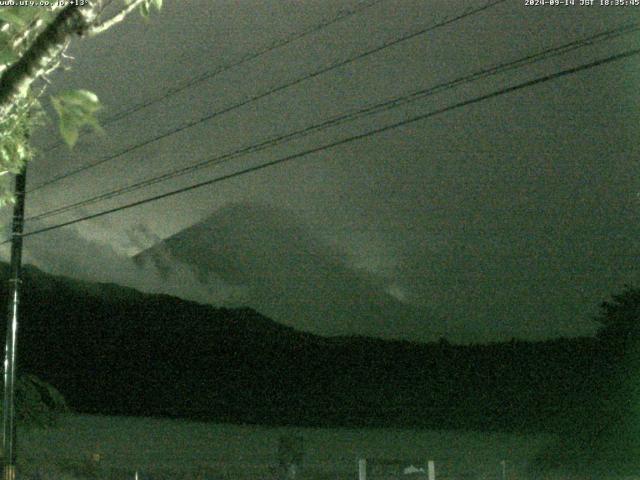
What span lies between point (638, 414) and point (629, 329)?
16.6 feet

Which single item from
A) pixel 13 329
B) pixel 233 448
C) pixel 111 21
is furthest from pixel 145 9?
pixel 233 448

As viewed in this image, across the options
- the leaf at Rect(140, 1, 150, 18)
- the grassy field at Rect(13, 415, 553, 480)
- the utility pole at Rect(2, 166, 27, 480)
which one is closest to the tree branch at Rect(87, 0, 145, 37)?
the leaf at Rect(140, 1, 150, 18)

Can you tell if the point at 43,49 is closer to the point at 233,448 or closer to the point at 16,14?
the point at 16,14

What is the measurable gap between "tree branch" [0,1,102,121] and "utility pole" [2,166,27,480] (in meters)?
12.4

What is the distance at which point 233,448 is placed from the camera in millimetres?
33062

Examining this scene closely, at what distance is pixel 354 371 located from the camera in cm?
4319

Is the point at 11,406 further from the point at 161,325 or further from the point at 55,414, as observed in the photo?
the point at 161,325

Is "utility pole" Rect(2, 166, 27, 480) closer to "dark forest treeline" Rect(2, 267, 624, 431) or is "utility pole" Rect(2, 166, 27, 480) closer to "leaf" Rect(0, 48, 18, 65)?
"leaf" Rect(0, 48, 18, 65)

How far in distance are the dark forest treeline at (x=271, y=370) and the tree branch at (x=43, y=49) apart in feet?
83.3

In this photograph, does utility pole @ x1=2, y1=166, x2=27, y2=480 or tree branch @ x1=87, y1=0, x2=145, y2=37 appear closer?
tree branch @ x1=87, y1=0, x2=145, y2=37

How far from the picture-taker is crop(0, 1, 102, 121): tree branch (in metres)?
4.26

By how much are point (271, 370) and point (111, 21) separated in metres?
41.6

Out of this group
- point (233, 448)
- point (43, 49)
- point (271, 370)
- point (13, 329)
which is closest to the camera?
point (43, 49)

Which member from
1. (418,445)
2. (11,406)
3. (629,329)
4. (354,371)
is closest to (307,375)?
(354,371)
